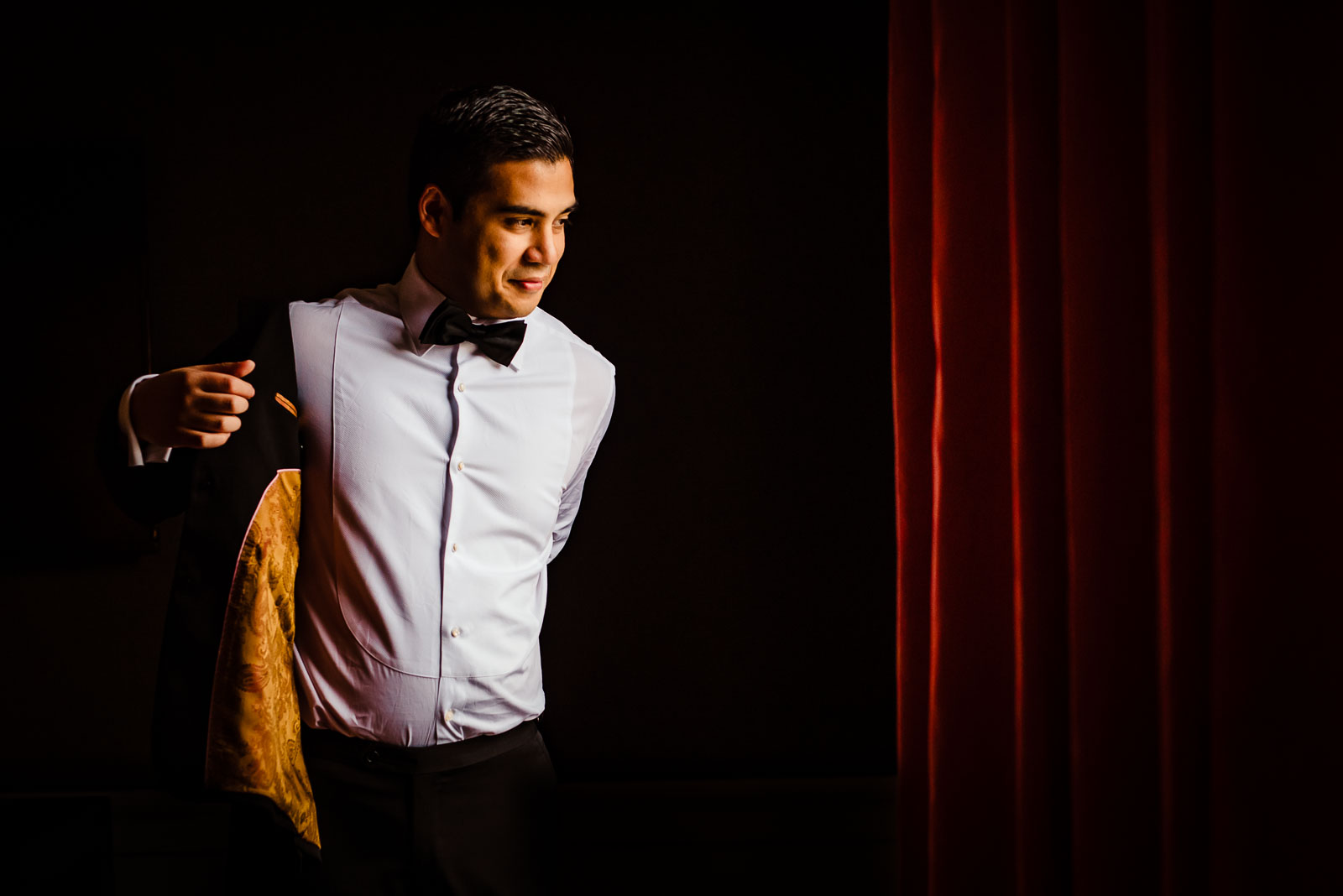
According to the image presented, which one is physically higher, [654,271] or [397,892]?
[654,271]

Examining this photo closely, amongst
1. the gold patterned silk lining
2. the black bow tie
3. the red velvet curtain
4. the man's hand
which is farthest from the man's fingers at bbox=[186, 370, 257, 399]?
the red velvet curtain

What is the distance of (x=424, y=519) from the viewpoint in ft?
3.81

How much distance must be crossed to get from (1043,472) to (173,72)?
1.87m

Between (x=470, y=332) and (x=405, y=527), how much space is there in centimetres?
27

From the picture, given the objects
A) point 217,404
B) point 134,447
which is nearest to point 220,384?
point 217,404

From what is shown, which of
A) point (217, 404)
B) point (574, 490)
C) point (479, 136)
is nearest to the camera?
point (217, 404)

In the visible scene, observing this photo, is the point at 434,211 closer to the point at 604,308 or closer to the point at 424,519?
the point at 424,519

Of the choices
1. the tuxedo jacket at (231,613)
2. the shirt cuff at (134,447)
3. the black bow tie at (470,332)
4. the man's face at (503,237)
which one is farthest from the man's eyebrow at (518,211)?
the shirt cuff at (134,447)

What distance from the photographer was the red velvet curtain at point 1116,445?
101cm

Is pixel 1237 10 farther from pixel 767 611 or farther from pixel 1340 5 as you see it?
pixel 767 611

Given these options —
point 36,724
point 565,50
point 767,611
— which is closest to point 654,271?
point 565,50


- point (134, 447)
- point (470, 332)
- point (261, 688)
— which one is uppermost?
point (470, 332)

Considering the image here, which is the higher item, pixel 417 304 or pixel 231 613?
pixel 417 304

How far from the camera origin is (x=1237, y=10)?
1.01 metres
